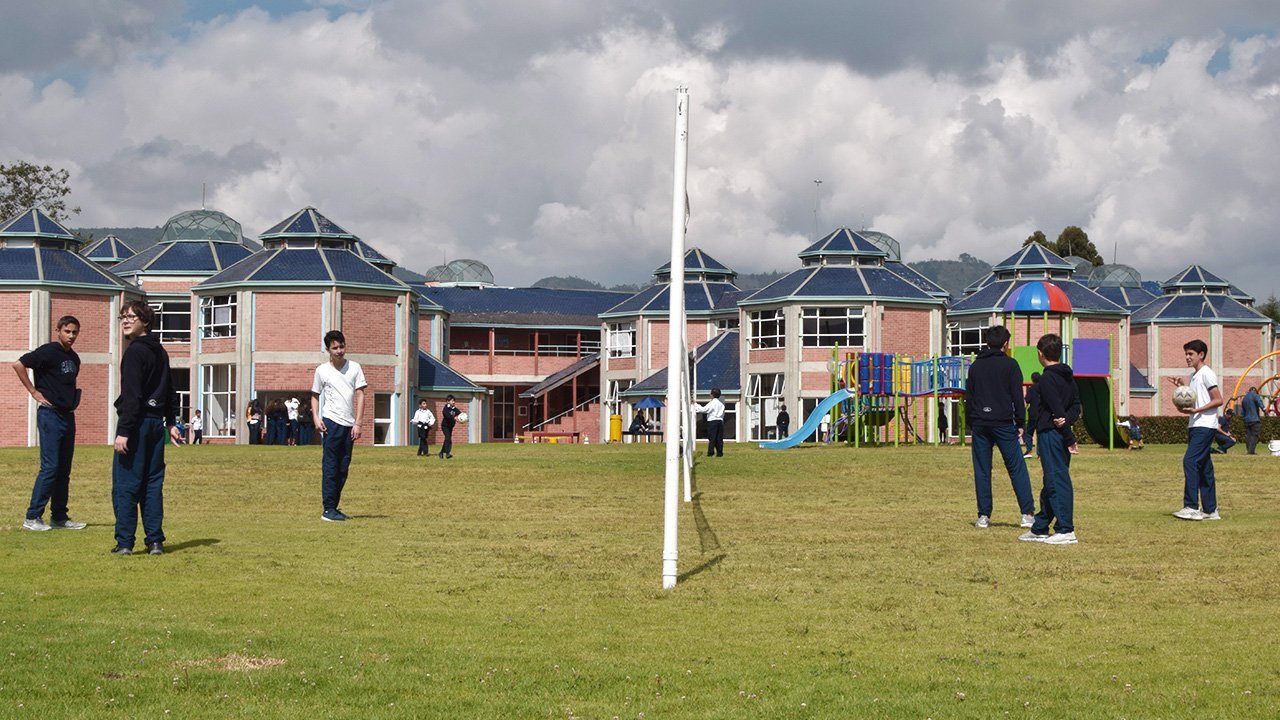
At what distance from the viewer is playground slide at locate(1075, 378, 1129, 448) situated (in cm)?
3894

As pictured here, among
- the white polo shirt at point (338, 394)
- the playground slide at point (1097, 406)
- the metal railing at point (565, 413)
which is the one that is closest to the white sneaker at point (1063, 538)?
the white polo shirt at point (338, 394)

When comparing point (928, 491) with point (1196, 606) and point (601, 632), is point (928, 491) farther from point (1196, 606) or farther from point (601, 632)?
Result: point (601, 632)

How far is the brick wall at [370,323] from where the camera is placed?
5938cm

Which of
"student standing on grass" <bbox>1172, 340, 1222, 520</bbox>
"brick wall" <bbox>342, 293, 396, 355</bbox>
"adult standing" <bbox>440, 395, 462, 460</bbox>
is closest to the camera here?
"student standing on grass" <bbox>1172, 340, 1222, 520</bbox>

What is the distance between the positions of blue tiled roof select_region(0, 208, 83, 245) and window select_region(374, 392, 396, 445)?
1371 centimetres

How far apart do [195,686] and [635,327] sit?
6906 centimetres

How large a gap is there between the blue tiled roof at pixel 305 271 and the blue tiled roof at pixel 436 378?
7.65 meters

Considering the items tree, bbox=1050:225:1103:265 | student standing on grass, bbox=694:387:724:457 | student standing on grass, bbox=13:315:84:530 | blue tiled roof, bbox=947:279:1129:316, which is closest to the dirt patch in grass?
student standing on grass, bbox=13:315:84:530

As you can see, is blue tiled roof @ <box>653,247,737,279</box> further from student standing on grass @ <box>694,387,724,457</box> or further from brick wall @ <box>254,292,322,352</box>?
student standing on grass @ <box>694,387,724,457</box>

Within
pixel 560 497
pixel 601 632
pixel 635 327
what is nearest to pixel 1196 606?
pixel 601 632

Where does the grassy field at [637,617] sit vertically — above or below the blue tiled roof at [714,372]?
below

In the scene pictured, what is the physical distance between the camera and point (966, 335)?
7100 centimetres

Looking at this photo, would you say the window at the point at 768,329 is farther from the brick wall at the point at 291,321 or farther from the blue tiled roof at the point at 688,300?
the brick wall at the point at 291,321

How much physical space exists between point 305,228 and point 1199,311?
4617cm
